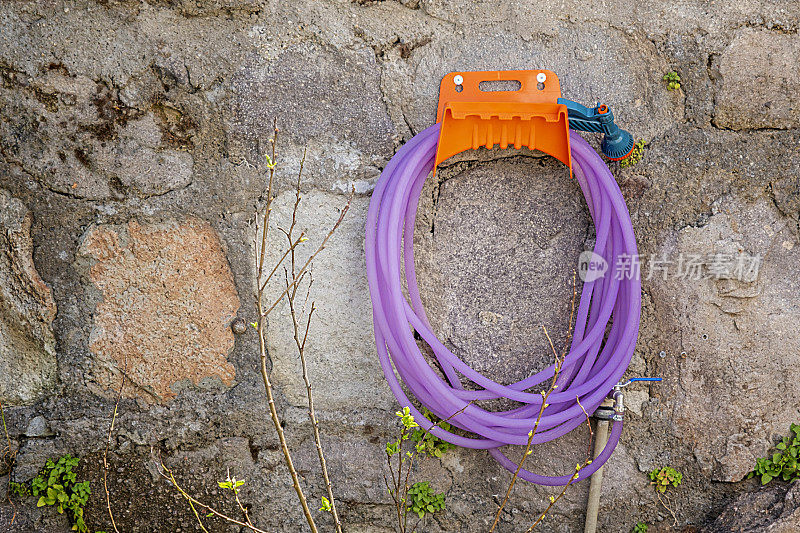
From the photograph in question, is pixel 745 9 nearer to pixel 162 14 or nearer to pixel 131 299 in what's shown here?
pixel 162 14

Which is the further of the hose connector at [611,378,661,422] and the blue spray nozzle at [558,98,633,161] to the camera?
the hose connector at [611,378,661,422]

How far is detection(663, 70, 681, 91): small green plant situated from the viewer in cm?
181

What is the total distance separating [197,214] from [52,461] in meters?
0.86

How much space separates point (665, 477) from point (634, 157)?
934mm

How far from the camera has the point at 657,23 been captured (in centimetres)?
181

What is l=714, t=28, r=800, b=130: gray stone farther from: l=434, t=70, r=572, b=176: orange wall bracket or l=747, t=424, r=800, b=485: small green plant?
l=747, t=424, r=800, b=485: small green plant

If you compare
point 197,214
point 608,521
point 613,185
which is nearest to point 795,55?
point 613,185

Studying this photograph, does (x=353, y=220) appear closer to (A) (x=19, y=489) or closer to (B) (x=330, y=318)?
(B) (x=330, y=318)

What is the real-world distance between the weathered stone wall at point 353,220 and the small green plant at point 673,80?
26mm

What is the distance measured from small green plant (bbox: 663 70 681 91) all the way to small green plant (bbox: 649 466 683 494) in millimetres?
1096

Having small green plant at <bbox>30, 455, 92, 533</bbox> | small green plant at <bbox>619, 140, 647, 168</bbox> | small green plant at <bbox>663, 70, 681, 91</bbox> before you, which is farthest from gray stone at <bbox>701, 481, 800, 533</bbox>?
small green plant at <bbox>30, 455, 92, 533</bbox>

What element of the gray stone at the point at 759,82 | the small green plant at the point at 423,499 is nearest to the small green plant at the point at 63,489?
the small green plant at the point at 423,499

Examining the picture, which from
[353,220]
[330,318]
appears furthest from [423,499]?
[353,220]

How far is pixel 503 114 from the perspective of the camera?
167 centimetres
